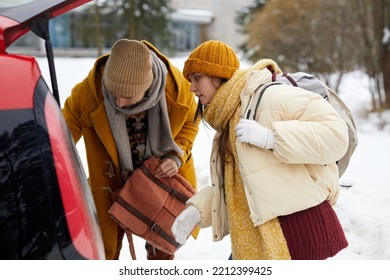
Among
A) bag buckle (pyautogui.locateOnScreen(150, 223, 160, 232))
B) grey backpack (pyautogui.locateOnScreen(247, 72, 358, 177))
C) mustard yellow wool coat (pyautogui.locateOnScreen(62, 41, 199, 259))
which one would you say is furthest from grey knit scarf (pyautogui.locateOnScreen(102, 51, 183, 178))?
grey backpack (pyautogui.locateOnScreen(247, 72, 358, 177))

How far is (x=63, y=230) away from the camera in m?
1.25

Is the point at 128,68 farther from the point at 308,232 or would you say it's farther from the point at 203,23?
the point at 203,23

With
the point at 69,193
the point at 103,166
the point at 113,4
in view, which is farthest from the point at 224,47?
the point at 113,4

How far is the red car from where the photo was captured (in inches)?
48.1

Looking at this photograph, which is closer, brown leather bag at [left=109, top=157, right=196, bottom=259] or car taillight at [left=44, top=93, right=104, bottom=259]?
car taillight at [left=44, top=93, right=104, bottom=259]

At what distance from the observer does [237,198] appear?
1729 millimetres

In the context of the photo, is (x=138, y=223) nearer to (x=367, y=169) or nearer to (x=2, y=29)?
(x=2, y=29)

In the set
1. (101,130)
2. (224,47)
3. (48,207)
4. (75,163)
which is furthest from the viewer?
(101,130)

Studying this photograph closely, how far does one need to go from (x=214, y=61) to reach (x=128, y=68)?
0.42 meters

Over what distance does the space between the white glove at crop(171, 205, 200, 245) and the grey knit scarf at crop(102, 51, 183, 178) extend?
0.52 metres

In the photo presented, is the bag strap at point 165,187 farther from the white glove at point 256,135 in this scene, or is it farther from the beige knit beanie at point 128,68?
the white glove at point 256,135

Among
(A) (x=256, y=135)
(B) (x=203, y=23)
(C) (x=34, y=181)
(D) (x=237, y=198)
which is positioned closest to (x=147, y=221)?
(D) (x=237, y=198)

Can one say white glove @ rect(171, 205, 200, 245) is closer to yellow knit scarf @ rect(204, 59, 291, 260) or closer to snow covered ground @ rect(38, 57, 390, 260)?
yellow knit scarf @ rect(204, 59, 291, 260)

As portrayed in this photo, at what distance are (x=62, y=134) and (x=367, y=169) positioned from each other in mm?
4130
